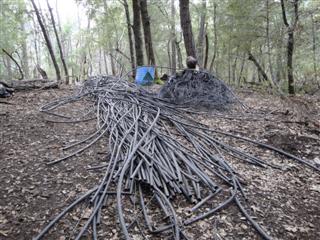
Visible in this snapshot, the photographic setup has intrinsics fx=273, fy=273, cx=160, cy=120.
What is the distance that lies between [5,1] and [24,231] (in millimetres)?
13062

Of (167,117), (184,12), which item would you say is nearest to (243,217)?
(167,117)

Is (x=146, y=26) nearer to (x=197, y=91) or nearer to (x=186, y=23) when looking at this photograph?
(x=186, y=23)

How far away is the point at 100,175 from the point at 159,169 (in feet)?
1.51

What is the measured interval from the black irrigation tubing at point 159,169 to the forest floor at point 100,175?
0.07 metres

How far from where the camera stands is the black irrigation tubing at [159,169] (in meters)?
1.64

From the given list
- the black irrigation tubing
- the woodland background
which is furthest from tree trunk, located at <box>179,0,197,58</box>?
the black irrigation tubing

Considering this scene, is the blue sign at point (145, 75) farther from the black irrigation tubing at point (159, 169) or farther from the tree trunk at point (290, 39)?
the tree trunk at point (290, 39)

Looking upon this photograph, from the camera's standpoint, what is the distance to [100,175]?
81.0 inches

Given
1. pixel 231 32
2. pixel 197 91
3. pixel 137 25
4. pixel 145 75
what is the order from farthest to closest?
1. pixel 231 32
2. pixel 137 25
3. pixel 145 75
4. pixel 197 91

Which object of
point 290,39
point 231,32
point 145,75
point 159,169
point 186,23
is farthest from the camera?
point 231,32

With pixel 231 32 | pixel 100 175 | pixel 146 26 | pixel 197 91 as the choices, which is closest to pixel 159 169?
pixel 100 175

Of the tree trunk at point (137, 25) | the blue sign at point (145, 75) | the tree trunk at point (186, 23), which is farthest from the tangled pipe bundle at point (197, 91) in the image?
the tree trunk at point (137, 25)

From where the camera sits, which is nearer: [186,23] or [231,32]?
[186,23]

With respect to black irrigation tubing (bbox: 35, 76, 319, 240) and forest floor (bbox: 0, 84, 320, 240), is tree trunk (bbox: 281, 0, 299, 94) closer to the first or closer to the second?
forest floor (bbox: 0, 84, 320, 240)
